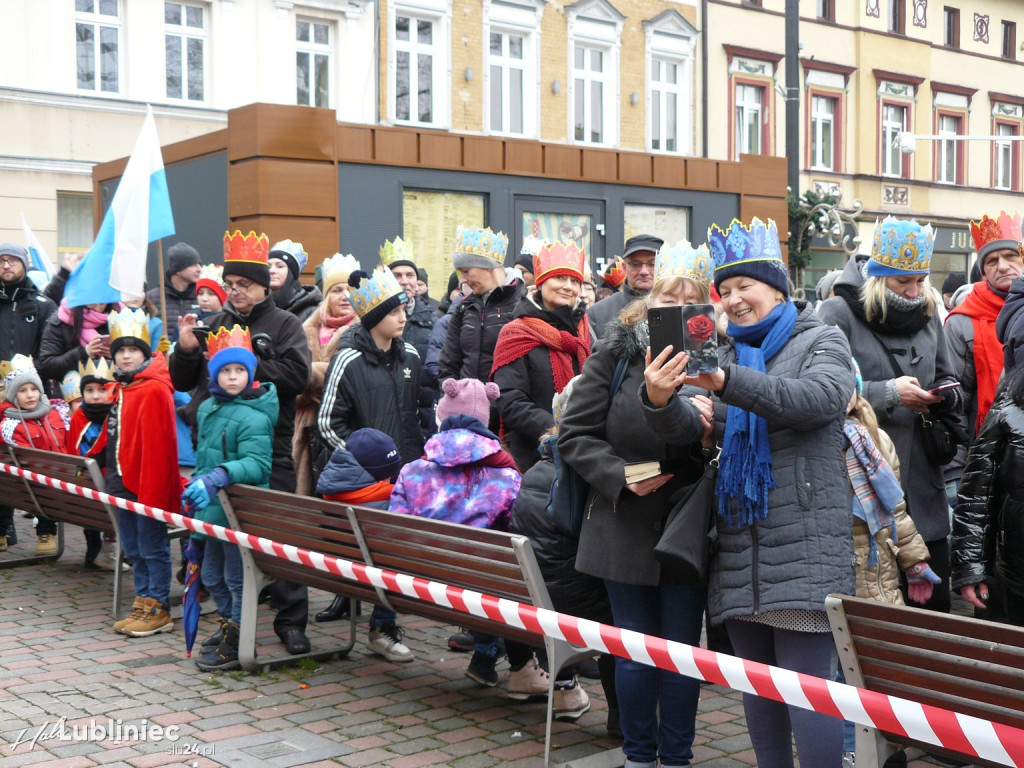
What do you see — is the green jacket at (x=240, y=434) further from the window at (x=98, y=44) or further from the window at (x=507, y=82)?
the window at (x=507, y=82)

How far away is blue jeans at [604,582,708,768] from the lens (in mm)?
4223

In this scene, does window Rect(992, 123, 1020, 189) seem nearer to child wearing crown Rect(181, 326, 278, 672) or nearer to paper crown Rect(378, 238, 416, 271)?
paper crown Rect(378, 238, 416, 271)

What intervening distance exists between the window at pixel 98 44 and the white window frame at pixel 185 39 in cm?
88

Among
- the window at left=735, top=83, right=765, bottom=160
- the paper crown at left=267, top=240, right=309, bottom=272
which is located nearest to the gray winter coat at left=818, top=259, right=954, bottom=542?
the paper crown at left=267, top=240, right=309, bottom=272

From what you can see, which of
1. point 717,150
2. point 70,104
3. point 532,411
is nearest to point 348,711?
point 532,411

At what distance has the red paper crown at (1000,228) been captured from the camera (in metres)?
6.54

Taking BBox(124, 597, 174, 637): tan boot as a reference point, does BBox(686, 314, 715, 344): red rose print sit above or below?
above

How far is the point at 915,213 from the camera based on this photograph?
32594 mm

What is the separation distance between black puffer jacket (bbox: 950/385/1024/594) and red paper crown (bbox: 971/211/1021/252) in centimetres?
262

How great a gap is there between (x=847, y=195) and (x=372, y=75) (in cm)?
1344

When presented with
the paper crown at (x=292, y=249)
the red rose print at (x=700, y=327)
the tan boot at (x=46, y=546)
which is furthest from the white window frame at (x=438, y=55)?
the red rose print at (x=700, y=327)

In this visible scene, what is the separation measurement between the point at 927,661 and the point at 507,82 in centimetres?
2308

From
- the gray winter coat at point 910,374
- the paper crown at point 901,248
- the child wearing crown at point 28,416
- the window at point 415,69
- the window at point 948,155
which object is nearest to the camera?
the paper crown at point 901,248

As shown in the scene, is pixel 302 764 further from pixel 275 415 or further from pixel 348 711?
pixel 275 415
